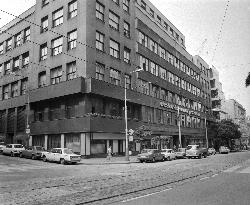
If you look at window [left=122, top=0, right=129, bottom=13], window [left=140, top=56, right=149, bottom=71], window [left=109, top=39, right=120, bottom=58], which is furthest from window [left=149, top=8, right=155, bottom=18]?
window [left=109, top=39, right=120, bottom=58]

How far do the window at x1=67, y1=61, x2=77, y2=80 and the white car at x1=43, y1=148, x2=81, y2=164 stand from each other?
11.4m

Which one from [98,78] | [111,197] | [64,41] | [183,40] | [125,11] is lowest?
[111,197]

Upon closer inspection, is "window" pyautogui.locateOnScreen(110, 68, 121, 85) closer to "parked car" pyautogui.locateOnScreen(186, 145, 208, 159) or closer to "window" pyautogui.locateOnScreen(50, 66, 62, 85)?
"window" pyautogui.locateOnScreen(50, 66, 62, 85)

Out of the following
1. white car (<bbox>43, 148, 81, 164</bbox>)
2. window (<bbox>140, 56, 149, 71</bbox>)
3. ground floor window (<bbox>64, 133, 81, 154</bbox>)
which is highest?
window (<bbox>140, 56, 149, 71</bbox>)

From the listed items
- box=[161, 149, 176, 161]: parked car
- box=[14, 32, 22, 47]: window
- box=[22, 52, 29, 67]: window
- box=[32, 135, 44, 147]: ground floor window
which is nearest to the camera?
box=[161, 149, 176, 161]: parked car

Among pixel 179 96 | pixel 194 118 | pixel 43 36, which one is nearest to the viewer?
pixel 43 36

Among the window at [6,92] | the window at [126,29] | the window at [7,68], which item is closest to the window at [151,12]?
the window at [126,29]

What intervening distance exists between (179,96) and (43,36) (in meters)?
32.0

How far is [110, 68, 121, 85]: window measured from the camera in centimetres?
4058

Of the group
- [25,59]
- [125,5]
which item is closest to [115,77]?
[125,5]

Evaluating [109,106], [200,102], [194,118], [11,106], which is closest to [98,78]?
[109,106]

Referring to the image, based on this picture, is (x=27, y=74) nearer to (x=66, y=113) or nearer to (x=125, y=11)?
(x=66, y=113)

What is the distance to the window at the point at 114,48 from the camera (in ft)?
135

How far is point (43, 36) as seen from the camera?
42812 mm
